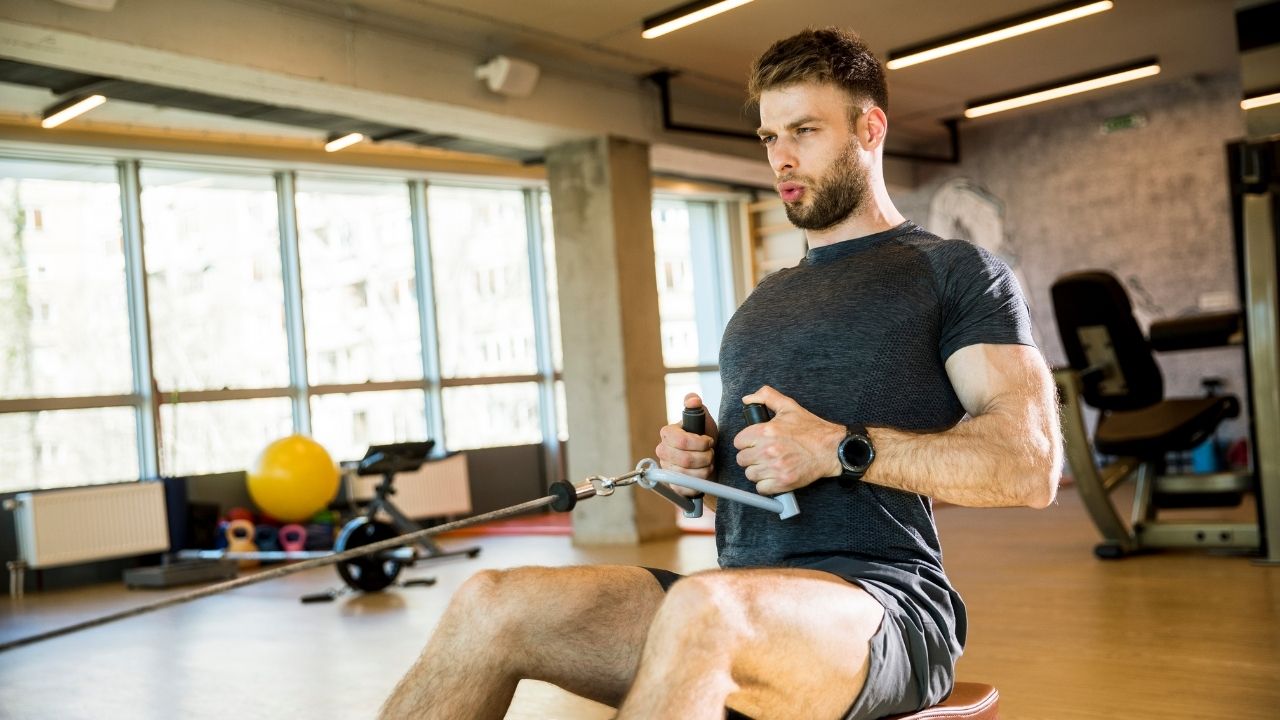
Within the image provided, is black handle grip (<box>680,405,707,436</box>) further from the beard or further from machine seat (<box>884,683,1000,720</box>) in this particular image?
machine seat (<box>884,683,1000,720</box>)

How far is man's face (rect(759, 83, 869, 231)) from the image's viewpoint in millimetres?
1646

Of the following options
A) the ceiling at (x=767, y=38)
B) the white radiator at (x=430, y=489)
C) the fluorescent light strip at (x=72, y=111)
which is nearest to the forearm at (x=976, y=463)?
the ceiling at (x=767, y=38)

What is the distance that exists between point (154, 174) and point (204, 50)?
3.27 m

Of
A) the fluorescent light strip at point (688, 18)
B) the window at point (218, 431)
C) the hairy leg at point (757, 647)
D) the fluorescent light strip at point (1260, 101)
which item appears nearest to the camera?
the hairy leg at point (757, 647)

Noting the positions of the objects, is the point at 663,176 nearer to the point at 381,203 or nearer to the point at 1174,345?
the point at 381,203

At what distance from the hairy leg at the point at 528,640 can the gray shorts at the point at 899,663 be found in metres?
0.16

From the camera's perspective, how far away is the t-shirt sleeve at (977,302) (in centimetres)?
149

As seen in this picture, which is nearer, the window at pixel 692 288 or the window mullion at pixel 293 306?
the window mullion at pixel 293 306

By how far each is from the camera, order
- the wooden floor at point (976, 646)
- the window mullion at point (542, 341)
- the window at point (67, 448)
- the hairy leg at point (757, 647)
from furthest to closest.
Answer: the window mullion at point (542, 341) < the window at point (67, 448) < the wooden floor at point (976, 646) < the hairy leg at point (757, 647)

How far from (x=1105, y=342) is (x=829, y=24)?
235 centimetres

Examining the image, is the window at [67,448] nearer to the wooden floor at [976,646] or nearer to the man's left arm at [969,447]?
the wooden floor at [976,646]

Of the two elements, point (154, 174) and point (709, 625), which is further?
point (154, 174)

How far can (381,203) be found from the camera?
8.84 metres

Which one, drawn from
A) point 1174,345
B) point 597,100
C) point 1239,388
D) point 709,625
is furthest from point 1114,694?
point 1239,388
